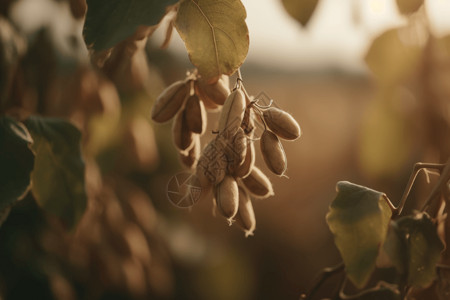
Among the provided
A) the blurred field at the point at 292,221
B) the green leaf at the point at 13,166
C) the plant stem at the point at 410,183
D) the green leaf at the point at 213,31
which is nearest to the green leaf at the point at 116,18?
the green leaf at the point at 213,31

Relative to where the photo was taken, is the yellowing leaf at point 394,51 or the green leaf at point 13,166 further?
the yellowing leaf at point 394,51

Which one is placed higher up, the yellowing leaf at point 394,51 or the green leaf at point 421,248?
the yellowing leaf at point 394,51

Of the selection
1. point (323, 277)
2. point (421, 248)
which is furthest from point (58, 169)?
point (421, 248)

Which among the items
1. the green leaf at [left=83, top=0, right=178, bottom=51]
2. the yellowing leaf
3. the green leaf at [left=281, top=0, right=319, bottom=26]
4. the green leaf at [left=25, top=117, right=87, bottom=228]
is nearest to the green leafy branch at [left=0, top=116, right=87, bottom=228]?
the green leaf at [left=25, top=117, right=87, bottom=228]

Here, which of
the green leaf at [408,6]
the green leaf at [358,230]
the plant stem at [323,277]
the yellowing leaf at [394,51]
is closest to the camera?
the green leaf at [358,230]

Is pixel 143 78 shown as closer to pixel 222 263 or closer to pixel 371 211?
pixel 371 211

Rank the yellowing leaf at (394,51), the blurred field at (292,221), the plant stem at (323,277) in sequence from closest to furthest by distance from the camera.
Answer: the plant stem at (323,277), the yellowing leaf at (394,51), the blurred field at (292,221)

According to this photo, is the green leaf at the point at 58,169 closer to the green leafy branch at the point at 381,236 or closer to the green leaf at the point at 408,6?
the green leafy branch at the point at 381,236
